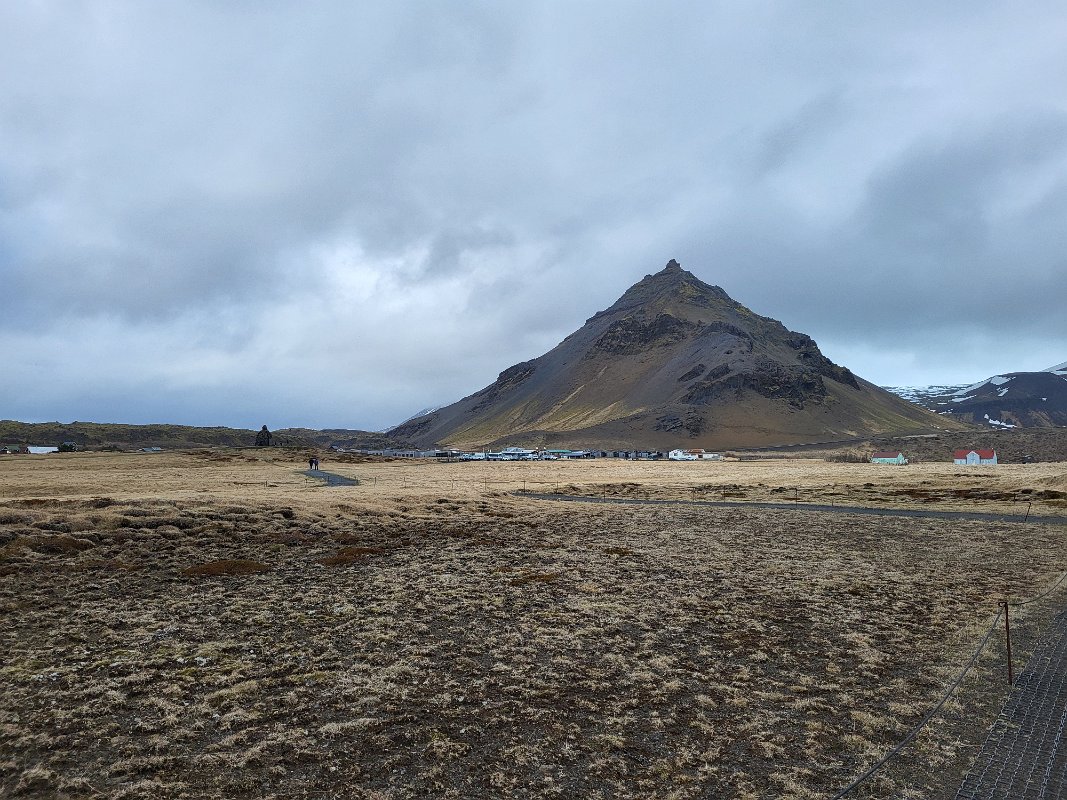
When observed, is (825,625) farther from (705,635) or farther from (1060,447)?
(1060,447)

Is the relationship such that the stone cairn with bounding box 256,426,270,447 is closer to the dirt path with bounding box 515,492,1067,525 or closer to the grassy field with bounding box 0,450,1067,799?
the dirt path with bounding box 515,492,1067,525

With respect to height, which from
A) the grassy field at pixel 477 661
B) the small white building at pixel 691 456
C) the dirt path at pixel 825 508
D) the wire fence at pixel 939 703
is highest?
the wire fence at pixel 939 703

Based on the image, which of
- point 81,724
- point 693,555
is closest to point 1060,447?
point 693,555

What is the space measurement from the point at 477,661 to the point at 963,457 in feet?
534

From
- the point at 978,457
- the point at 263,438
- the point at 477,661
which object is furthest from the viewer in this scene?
the point at 263,438

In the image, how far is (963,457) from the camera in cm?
13850

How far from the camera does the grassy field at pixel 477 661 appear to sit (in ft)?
27.5

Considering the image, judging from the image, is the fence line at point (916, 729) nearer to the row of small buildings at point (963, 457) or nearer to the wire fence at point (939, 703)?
the wire fence at point (939, 703)

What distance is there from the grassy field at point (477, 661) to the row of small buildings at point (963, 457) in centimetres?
13082

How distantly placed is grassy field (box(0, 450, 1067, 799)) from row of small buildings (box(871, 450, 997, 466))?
13082 cm

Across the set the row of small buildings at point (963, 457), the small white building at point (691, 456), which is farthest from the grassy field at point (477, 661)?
the small white building at point (691, 456)

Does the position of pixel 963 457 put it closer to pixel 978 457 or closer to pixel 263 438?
pixel 978 457

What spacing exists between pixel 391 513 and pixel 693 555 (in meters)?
19.0

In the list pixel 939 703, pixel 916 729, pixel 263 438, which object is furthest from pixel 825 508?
pixel 263 438
